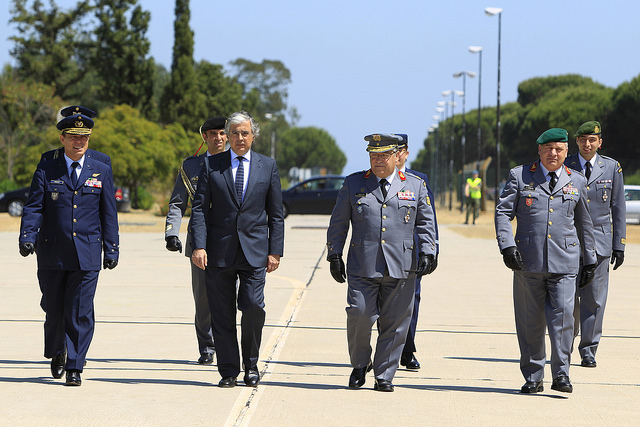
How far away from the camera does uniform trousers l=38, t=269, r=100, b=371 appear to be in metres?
6.98

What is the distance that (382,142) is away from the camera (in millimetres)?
6812

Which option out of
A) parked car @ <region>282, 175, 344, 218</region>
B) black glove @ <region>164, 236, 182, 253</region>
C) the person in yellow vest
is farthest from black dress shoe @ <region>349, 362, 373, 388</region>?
parked car @ <region>282, 175, 344, 218</region>

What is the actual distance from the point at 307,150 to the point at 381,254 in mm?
159696

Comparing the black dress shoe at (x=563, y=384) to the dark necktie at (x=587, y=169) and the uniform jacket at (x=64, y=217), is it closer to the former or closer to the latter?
the dark necktie at (x=587, y=169)

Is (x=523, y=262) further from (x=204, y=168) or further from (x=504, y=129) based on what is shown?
(x=504, y=129)

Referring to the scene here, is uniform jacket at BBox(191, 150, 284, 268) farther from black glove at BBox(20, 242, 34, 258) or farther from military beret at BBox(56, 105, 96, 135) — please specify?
black glove at BBox(20, 242, 34, 258)

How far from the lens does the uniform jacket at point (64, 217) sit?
7031 mm

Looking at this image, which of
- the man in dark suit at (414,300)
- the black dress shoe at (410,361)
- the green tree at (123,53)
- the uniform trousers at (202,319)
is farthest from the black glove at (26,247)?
the green tree at (123,53)

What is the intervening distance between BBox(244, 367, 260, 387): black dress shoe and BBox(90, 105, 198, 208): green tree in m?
34.7

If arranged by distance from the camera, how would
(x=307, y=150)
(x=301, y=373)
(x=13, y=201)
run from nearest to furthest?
(x=301, y=373) → (x=13, y=201) → (x=307, y=150)

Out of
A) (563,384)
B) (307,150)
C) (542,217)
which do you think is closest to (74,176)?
(542,217)

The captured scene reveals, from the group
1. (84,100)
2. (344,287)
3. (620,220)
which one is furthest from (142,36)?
(620,220)

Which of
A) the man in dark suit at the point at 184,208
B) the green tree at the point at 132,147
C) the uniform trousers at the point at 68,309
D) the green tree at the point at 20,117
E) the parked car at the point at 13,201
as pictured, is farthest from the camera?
the green tree at the point at 20,117

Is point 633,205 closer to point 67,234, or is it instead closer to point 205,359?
point 205,359
